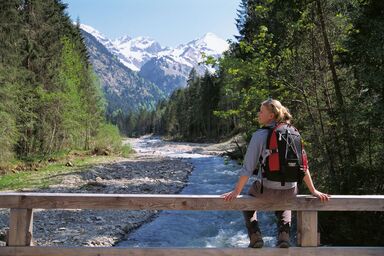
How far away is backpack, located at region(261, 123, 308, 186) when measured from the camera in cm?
461

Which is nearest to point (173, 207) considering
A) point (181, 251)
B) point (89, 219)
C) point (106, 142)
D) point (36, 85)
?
point (181, 251)

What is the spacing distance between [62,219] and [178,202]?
1024 cm

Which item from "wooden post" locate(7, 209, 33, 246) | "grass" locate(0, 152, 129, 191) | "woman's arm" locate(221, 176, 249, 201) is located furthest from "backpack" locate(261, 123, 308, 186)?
"grass" locate(0, 152, 129, 191)

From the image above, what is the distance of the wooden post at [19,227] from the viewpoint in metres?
4.89

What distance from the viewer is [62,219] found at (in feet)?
46.0

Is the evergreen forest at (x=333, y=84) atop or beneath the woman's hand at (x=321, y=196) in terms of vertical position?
atop

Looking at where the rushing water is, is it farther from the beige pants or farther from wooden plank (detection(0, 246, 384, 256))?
the beige pants

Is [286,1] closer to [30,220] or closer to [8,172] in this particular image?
[30,220]

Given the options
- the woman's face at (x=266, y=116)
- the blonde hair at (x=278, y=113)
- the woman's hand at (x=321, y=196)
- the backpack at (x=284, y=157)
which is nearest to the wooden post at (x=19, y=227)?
the backpack at (x=284, y=157)

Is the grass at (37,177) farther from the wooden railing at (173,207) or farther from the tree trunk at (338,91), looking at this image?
the wooden railing at (173,207)

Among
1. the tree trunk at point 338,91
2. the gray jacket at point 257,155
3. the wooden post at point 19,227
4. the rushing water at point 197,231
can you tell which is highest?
the tree trunk at point 338,91

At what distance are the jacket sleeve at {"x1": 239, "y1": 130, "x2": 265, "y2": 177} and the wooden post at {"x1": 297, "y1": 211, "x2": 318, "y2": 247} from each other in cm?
85

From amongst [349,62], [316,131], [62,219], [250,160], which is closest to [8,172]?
[62,219]

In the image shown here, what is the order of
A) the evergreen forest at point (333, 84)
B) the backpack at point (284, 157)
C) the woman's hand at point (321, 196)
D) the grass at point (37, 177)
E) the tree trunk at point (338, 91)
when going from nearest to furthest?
the backpack at point (284, 157) → the woman's hand at point (321, 196) → the evergreen forest at point (333, 84) → the tree trunk at point (338, 91) → the grass at point (37, 177)
